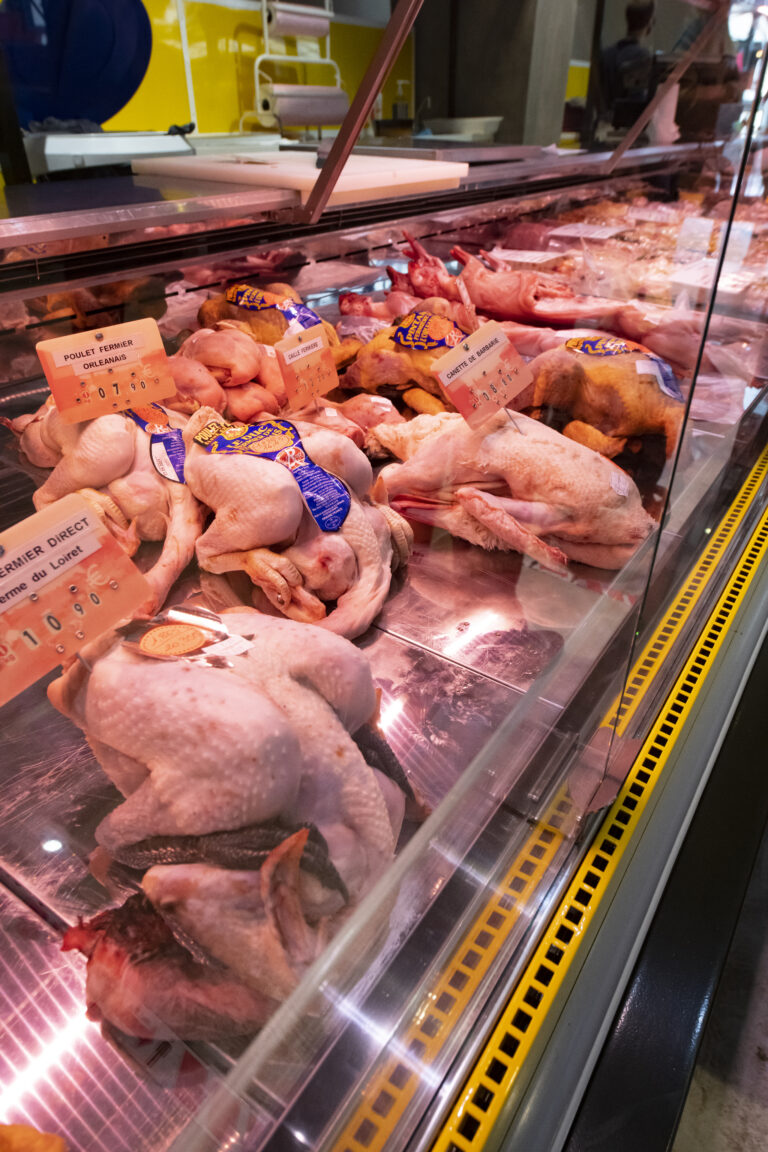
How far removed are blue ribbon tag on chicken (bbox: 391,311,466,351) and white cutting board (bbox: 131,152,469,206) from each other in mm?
373

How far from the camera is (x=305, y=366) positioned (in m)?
1.93

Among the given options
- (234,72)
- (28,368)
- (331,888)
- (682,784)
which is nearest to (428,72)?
(234,72)

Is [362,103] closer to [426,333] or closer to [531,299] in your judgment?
[426,333]

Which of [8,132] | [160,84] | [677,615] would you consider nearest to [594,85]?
[160,84]

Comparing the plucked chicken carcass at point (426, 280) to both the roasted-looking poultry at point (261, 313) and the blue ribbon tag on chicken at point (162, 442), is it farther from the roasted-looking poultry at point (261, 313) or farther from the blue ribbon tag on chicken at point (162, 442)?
the blue ribbon tag on chicken at point (162, 442)

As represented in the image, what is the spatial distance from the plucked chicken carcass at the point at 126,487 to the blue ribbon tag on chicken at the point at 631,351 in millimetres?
1254

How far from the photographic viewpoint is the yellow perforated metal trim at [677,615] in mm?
1452

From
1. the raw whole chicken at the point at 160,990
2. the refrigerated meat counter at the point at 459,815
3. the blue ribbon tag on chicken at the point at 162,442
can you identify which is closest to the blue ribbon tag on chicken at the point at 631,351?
the refrigerated meat counter at the point at 459,815

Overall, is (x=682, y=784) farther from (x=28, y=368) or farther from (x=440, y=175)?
(x=28, y=368)

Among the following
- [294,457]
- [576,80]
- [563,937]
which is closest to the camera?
[563,937]

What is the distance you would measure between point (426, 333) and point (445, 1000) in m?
1.90

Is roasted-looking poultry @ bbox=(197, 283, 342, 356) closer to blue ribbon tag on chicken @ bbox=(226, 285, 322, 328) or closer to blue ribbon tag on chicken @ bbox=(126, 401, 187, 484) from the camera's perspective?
blue ribbon tag on chicken @ bbox=(226, 285, 322, 328)

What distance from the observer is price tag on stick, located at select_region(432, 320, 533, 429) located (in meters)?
1.68

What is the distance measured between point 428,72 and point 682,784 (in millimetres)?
5179
